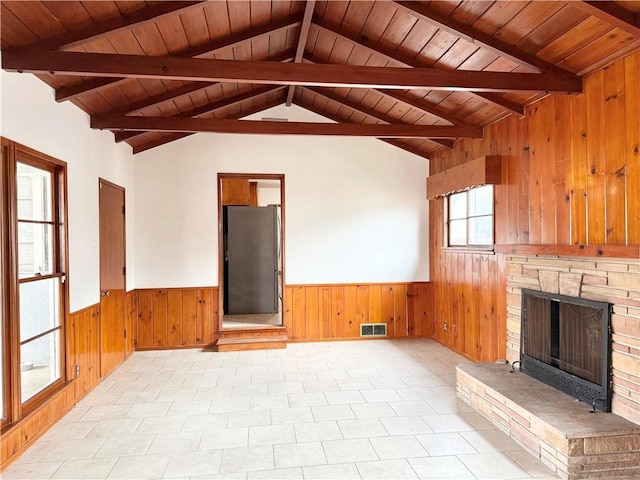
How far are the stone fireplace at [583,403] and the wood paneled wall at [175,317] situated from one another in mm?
3527

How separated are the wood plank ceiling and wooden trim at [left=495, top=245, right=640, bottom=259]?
120 cm

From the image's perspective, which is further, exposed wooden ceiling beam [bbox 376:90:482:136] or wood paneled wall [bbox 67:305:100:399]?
exposed wooden ceiling beam [bbox 376:90:482:136]

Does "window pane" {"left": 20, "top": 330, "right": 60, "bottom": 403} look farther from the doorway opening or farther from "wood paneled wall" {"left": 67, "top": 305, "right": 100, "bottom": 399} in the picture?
the doorway opening

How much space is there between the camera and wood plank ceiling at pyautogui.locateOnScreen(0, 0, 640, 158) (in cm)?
254

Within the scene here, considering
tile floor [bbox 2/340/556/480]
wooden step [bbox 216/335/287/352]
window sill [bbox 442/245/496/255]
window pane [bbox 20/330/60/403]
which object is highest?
window sill [bbox 442/245/496/255]

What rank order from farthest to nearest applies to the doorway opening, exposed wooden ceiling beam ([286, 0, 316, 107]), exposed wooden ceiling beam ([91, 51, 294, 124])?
the doorway opening < exposed wooden ceiling beam ([91, 51, 294, 124]) < exposed wooden ceiling beam ([286, 0, 316, 107])

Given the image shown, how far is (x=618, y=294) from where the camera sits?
2.58 m

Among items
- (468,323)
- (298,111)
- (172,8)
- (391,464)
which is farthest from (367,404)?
(298,111)

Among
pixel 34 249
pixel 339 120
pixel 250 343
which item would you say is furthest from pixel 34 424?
pixel 339 120

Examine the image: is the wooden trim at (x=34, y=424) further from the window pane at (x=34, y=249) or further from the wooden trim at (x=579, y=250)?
the wooden trim at (x=579, y=250)

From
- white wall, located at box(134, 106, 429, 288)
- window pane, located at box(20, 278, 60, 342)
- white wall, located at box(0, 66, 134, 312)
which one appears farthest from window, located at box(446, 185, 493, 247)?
window pane, located at box(20, 278, 60, 342)

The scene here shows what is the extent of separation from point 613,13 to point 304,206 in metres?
3.95

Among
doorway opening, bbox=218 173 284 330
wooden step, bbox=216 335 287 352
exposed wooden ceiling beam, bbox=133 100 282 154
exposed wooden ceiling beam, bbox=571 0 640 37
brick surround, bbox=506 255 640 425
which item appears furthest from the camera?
doorway opening, bbox=218 173 284 330

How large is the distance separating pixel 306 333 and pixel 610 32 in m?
4.55
